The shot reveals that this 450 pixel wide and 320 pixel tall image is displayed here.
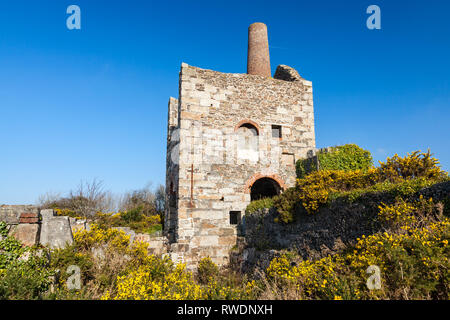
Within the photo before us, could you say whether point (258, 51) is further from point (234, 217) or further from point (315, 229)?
point (315, 229)

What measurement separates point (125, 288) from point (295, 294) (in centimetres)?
319

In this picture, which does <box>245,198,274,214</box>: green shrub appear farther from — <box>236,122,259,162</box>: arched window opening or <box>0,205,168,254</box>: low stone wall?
<box>0,205,168,254</box>: low stone wall

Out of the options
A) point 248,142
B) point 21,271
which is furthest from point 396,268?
point 248,142

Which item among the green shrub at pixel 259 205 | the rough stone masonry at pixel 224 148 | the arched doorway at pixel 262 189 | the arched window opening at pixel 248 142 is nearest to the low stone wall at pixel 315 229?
the green shrub at pixel 259 205

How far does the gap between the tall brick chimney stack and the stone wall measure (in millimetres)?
3544

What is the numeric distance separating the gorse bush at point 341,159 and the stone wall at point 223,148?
1289mm

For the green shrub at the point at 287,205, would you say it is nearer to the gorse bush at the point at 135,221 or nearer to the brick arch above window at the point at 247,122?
the brick arch above window at the point at 247,122

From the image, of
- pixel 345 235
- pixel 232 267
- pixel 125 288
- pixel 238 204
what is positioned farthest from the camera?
pixel 238 204

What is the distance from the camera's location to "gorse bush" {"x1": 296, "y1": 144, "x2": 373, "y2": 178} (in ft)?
40.2

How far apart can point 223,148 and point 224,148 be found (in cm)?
4

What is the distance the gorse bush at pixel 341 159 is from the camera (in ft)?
40.2
